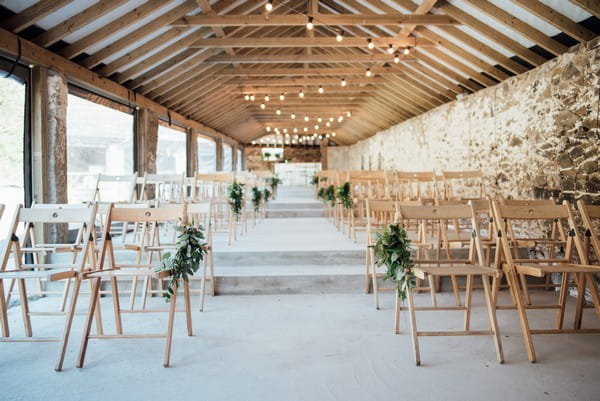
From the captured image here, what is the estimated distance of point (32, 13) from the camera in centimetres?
421

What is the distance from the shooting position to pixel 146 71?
7.23m

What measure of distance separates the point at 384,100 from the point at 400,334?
30.4 ft

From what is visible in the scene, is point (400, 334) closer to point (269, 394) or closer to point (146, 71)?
point (269, 394)

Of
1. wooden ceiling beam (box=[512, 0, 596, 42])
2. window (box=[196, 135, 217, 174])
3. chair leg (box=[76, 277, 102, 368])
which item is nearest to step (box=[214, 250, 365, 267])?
chair leg (box=[76, 277, 102, 368])

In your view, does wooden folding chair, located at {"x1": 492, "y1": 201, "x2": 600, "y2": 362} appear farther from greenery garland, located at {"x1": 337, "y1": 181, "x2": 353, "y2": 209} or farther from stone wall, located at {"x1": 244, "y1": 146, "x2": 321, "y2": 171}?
stone wall, located at {"x1": 244, "y1": 146, "x2": 321, "y2": 171}

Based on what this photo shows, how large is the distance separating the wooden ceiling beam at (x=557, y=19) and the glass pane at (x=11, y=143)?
5.82m

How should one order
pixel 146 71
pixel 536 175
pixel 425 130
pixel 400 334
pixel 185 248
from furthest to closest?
pixel 425 130 → pixel 146 71 → pixel 536 175 → pixel 400 334 → pixel 185 248

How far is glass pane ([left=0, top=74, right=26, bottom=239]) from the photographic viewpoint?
455 cm

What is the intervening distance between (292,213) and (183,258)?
638cm

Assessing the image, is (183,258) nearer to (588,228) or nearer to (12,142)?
(588,228)

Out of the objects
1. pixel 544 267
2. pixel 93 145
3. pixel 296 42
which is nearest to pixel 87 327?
pixel 544 267

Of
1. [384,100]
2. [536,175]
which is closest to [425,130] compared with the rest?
[384,100]

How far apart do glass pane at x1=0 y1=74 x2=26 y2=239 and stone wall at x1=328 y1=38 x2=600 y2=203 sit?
250 inches

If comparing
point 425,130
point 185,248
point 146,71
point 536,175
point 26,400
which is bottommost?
point 26,400
